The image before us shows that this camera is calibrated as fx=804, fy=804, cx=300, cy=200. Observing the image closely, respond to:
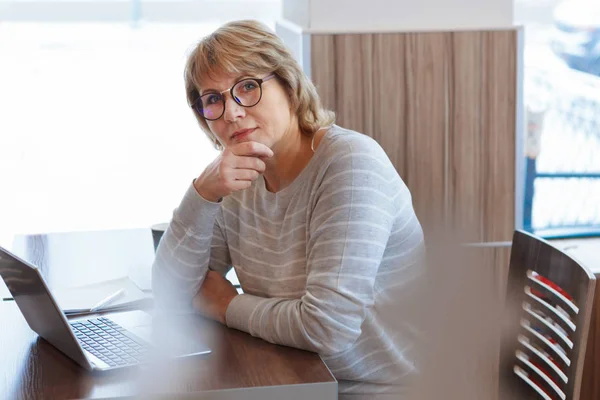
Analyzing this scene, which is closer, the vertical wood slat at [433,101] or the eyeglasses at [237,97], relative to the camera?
the eyeglasses at [237,97]

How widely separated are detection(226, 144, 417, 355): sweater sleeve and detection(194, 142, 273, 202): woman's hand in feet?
0.37

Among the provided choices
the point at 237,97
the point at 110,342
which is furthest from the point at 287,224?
the point at 110,342

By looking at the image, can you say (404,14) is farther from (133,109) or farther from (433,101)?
(133,109)

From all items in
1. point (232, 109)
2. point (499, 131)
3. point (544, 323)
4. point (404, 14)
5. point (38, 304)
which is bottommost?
point (544, 323)

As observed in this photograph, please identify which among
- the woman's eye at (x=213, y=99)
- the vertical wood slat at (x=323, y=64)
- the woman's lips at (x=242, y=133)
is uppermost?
the vertical wood slat at (x=323, y=64)

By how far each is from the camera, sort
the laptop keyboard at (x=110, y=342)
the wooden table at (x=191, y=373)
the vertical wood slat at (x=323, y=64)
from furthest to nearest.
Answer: the vertical wood slat at (x=323, y=64), the laptop keyboard at (x=110, y=342), the wooden table at (x=191, y=373)

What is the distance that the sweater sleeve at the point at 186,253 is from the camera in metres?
1.34

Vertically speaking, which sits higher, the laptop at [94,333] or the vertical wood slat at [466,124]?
the vertical wood slat at [466,124]

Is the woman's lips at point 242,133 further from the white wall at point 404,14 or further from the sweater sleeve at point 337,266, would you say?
the white wall at point 404,14

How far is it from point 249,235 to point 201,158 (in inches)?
52.6

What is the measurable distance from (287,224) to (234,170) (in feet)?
0.41

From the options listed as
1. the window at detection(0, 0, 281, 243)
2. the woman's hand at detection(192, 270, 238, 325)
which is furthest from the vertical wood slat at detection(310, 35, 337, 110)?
the woman's hand at detection(192, 270, 238, 325)

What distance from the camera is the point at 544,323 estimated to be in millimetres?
1347

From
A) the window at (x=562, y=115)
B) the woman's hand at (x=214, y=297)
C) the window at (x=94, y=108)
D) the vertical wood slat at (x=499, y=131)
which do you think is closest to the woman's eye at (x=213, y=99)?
the woman's hand at (x=214, y=297)
